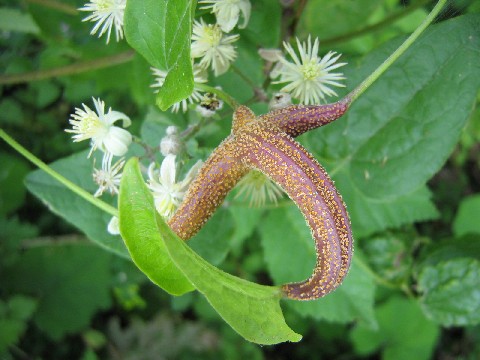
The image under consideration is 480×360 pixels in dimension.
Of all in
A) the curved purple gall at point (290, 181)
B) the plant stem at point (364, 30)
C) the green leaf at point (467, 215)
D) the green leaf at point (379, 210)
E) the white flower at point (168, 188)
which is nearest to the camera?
the curved purple gall at point (290, 181)

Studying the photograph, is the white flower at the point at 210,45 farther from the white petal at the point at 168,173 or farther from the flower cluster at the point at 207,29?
the white petal at the point at 168,173

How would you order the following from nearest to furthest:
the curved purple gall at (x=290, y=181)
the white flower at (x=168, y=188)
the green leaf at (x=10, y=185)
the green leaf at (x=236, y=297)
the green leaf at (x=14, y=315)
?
the green leaf at (x=236, y=297) → the curved purple gall at (x=290, y=181) → the white flower at (x=168, y=188) → the green leaf at (x=14, y=315) → the green leaf at (x=10, y=185)

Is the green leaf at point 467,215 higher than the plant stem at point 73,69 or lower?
higher

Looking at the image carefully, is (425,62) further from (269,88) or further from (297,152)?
(297,152)

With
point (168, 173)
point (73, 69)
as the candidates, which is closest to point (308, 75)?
point (168, 173)

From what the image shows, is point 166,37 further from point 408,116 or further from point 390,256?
point 390,256

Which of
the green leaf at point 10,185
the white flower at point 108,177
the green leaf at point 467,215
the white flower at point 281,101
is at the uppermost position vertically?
the green leaf at point 467,215

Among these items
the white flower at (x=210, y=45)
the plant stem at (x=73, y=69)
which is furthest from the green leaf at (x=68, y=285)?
the white flower at (x=210, y=45)

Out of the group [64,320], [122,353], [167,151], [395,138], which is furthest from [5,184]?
[395,138]
